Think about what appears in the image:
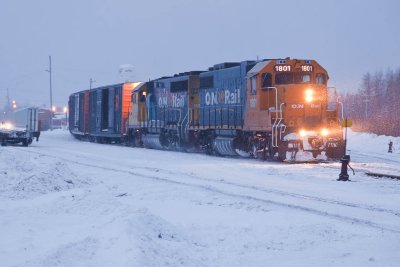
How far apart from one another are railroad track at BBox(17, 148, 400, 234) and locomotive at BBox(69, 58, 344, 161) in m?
5.65

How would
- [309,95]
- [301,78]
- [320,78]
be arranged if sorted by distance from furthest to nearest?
1. [320,78]
2. [301,78]
3. [309,95]

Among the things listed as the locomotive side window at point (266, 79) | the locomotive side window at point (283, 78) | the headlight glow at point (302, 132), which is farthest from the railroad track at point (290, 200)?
the locomotive side window at point (283, 78)

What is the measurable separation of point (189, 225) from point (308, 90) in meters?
13.3

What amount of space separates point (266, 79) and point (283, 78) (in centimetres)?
62

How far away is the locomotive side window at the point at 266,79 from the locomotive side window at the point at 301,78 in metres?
0.95

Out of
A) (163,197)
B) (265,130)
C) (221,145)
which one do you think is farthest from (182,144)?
(163,197)

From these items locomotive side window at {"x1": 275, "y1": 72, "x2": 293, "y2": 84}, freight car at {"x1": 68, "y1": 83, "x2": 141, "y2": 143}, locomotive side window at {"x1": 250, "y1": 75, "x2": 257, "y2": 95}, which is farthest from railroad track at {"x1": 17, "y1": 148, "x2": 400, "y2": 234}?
freight car at {"x1": 68, "y1": 83, "x2": 141, "y2": 143}

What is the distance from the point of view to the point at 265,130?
20.8 metres

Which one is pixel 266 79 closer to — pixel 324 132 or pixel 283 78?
pixel 283 78

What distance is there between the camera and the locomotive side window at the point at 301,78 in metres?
21.5

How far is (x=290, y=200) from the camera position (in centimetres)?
1113

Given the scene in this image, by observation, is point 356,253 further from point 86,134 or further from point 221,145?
point 86,134

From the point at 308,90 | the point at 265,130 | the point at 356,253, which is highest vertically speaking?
the point at 308,90

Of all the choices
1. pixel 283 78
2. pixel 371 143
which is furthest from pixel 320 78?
pixel 371 143
